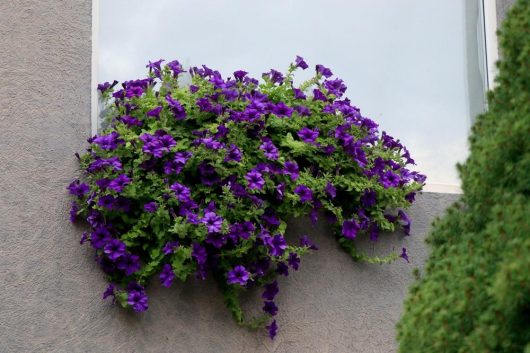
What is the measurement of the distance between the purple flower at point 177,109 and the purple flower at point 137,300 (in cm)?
75

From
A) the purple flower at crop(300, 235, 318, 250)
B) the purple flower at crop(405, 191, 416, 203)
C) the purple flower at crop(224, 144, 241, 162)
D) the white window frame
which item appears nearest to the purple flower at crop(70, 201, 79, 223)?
the white window frame

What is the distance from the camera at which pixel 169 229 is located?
3258 millimetres

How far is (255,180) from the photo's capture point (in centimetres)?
337

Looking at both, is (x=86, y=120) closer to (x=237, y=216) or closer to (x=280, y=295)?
(x=237, y=216)

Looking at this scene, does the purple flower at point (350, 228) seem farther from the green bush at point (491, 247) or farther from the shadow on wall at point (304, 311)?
the green bush at point (491, 247)

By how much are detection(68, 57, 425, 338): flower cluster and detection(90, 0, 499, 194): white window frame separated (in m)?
0.05

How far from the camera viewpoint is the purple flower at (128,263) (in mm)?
3279

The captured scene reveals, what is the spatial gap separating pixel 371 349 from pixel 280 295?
52 cm

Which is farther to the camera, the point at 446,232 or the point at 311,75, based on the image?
the point at 311,75

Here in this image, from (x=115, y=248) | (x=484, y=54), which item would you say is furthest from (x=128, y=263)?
(x=484, y=54)

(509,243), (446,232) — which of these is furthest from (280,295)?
(509,243)

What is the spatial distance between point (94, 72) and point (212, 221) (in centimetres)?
89

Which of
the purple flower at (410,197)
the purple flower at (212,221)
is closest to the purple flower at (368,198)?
the purple flower at (410,197)

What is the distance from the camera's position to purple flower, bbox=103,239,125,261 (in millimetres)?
3242
